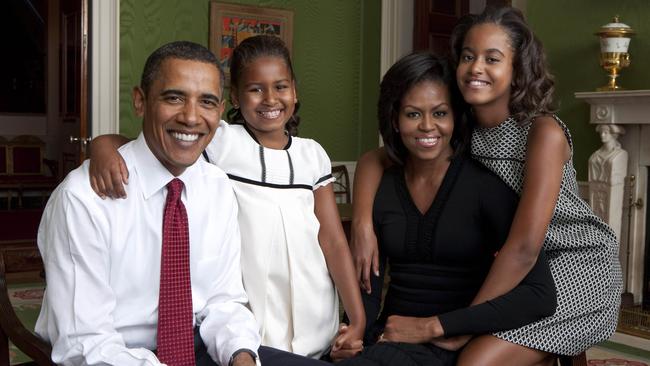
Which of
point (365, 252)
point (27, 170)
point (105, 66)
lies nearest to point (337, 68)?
point (105, 66)

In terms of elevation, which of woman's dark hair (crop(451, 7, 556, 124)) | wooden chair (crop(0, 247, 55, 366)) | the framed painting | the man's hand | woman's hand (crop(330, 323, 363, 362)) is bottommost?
woman's hand (crop(330, 323, 363, 362))

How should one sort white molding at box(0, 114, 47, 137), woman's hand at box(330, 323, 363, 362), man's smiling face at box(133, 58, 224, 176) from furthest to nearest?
white molding at box(0, 114, 47, 137) → woman's hand at box(330, 323, 363, 362) → man's smiling face at box(133, 58, 224, 176)

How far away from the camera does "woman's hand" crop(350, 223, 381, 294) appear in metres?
2.05

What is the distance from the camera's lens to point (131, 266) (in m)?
1.69

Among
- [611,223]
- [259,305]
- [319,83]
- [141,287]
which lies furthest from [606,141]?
[141,287]

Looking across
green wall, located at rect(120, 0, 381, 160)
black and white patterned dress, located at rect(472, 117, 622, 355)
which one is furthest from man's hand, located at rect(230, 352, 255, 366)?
green wall, located at rect(120, 0, 381, 160)

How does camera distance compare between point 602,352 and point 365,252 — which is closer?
point 365,252

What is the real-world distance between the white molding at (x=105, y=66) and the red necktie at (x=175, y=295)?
4.05 m

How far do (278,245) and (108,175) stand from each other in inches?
19.9

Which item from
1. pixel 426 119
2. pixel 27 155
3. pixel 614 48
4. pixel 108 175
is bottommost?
pixel 27 155

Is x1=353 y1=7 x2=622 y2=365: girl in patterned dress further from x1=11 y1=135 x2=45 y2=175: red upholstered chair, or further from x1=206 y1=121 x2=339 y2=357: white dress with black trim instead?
x1=11 y1=135 x2=45 y2=175: red upholstered chair

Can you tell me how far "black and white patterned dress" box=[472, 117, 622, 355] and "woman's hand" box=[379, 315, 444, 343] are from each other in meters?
0.24

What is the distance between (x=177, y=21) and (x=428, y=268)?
14.6ft

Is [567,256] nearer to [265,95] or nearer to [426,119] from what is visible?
[426,119]
